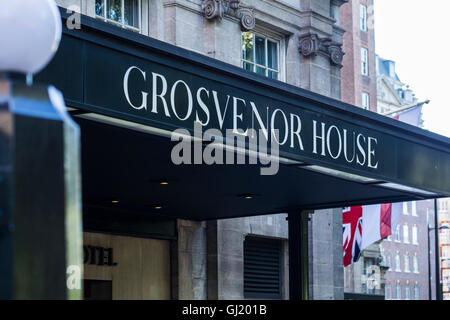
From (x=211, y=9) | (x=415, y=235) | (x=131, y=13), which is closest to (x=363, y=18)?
(x=415, y=235)

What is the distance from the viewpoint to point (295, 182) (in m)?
14.8

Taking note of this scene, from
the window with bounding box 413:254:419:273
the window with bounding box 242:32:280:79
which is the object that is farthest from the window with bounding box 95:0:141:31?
the window with bounding box 413:254:419:273

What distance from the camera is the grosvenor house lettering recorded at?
1016 centimetres

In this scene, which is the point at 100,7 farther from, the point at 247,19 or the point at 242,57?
the point at 242,57

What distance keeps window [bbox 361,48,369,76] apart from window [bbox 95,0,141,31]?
51186mm

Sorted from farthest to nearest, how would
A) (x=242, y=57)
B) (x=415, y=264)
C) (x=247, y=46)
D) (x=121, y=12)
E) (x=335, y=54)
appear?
(x=415, y=264), (x=335, y=54), (x=247, y=46), (x=242, y=57), (x=121, y=12)

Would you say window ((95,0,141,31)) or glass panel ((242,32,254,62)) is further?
glass panel ((242,32,254,62))

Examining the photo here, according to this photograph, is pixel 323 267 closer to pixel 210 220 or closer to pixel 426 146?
pixel 210 220

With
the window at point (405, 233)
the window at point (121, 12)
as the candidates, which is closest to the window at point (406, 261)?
the window at point (405, 233)

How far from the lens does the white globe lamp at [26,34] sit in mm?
2996

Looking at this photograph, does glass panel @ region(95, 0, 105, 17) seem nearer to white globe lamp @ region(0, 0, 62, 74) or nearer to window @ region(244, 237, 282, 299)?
window @ region(244, 237, 282, 299)

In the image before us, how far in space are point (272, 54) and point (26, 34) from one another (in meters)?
18.5

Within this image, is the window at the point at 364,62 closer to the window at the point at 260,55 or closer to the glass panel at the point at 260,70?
the window at the point at 260,55

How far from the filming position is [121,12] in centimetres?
1742
